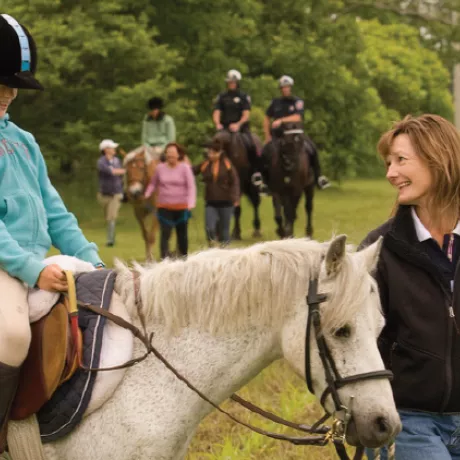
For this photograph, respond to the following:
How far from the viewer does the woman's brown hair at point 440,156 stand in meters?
3.63

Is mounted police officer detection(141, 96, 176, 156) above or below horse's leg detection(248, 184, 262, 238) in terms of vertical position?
above

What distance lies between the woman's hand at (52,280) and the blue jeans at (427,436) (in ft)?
4.85

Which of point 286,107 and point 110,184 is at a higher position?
point 286,107

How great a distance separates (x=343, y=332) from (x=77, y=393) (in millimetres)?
1007

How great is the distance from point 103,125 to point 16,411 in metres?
19.6

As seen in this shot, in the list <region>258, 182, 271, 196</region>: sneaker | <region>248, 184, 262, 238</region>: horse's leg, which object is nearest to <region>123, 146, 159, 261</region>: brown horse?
<region>258, 182, 271, 196</region>: sneaker

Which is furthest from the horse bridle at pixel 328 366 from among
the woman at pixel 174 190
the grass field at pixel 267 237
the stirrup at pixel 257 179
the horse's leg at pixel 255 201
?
the horse's leg at pixel 255 201

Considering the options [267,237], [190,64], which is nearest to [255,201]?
[267,237]

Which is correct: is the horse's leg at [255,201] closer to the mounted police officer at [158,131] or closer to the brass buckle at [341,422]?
the mounted police officer at [158,131]

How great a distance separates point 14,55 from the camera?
11.5 feet

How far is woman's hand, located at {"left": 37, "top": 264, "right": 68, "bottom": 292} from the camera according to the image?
332 centimetres

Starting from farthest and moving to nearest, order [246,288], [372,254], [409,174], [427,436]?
[409,174]
[427,436]
[372,254]
[246,288]

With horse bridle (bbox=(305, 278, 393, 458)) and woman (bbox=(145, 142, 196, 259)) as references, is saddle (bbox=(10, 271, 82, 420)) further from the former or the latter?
woman (bbox=(145, 142, 196, 259))

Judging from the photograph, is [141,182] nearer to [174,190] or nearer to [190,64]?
[174,190]
